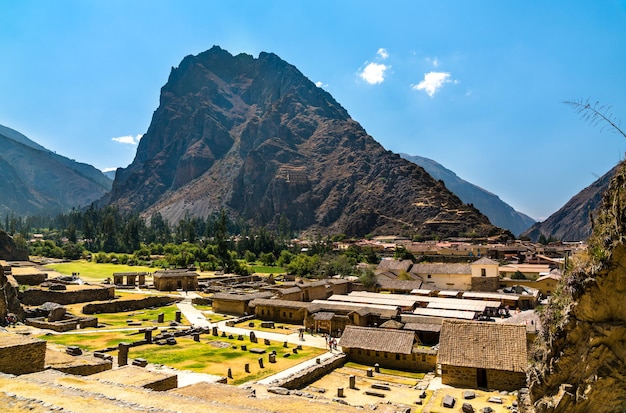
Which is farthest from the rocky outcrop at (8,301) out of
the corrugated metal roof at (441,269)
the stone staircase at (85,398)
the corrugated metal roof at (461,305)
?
the corrugated metal roof at (441,269)

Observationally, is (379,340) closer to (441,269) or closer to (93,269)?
(441,269)

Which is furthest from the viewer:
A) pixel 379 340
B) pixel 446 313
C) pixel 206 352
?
pixel 446 313

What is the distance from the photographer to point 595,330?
39.0ft

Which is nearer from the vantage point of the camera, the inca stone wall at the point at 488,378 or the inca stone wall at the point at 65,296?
the inca stone wall at the point at 488,378

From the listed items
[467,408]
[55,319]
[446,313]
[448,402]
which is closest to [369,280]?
[446,313]

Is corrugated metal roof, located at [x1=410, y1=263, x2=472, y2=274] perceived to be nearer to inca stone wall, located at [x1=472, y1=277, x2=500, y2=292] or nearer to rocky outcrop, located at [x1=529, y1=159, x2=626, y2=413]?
inca stone wall, located at [x1=472, y1=277, x2=500, y2=292]

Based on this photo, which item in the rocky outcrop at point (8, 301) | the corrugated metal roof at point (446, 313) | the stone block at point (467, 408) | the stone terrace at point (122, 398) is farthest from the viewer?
the corrugated metal roof at point (446, 313)

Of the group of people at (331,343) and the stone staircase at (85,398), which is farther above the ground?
the stone staircase at (85,398)

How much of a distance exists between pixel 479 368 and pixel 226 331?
23.8 m

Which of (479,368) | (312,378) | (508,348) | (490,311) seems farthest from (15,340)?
(490,311)

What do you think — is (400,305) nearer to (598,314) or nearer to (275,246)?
(598,314)

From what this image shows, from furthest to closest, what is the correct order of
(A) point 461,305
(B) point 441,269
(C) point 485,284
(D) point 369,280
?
(B) point 441,269 < (D) point 369,280 < (C) point 485,284 < (A) point 461,305

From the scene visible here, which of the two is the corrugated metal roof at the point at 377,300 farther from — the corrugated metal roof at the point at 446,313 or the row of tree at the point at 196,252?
the row of tree at the point at 196,252

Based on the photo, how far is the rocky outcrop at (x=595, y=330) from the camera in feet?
37.0
